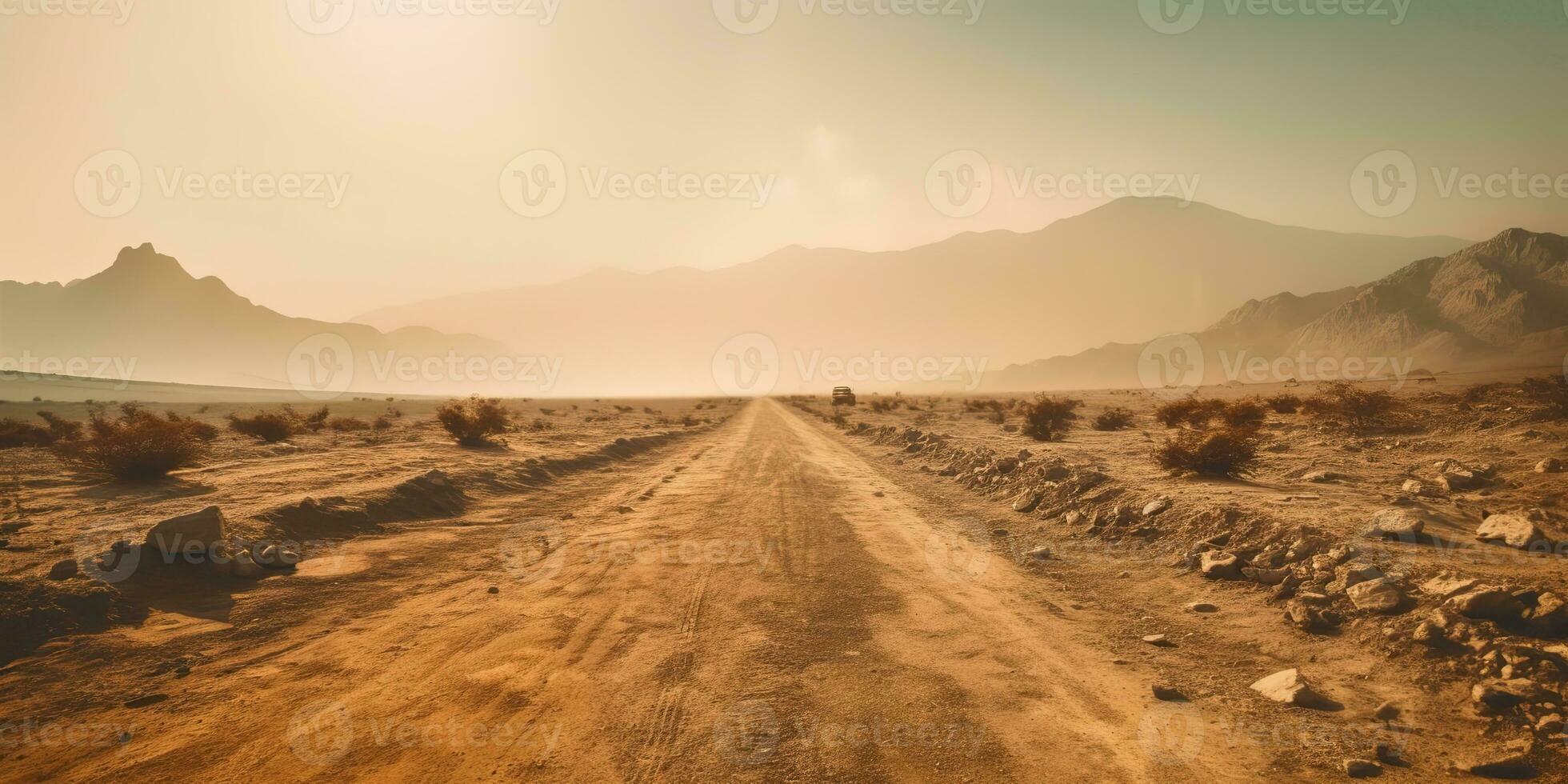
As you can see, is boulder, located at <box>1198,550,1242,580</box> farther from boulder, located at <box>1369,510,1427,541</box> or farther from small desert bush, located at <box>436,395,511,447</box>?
small desert bush, located at <box>436,395,511,447</box>

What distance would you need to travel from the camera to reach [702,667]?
5109 millimetres

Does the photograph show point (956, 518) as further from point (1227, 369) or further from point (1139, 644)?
point (1227, 369)

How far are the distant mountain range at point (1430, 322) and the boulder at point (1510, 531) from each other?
307 ft

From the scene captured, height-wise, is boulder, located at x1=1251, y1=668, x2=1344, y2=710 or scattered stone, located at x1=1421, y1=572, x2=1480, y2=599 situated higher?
scattered stone, located at x1=1421, y1=572, x2=1480, y2=599

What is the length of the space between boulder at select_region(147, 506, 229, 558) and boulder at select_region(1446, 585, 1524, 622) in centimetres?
1298

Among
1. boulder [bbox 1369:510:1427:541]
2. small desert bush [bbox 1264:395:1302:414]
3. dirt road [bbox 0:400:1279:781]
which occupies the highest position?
small desert bush [bbox 1264:395:1302:414]

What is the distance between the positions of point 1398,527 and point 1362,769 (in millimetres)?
5209

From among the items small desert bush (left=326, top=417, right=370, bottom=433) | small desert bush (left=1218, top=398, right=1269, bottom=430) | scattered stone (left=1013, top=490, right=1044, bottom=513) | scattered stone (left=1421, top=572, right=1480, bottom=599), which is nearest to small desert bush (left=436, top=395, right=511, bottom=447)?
small desert bush (left=326, top=417, right=370, bottom=433)

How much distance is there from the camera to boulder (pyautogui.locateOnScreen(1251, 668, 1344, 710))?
4.48m

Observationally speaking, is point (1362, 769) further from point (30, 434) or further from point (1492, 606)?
point (30, 434)

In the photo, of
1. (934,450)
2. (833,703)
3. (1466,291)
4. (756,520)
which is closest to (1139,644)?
(833,703)

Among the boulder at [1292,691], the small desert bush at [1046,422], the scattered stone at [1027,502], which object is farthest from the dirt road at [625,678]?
the small desert bush at [1046,422]

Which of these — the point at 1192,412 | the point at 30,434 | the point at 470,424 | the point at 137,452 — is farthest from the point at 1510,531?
the point at 30,434

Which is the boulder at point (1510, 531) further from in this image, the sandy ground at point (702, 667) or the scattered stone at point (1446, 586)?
the scattered stone at point (1446, 586)
